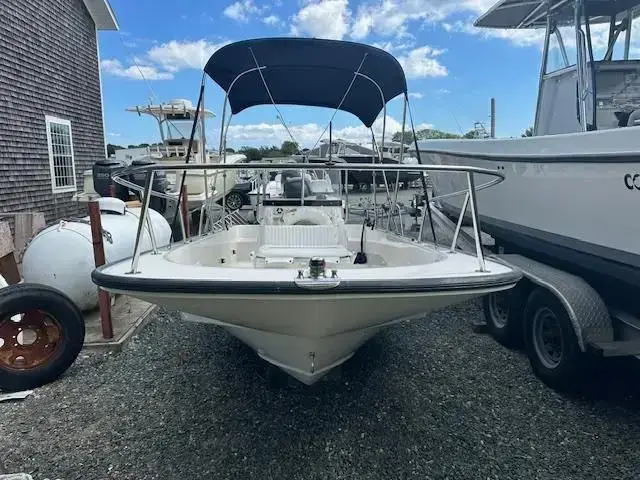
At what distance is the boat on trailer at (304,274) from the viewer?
241cm

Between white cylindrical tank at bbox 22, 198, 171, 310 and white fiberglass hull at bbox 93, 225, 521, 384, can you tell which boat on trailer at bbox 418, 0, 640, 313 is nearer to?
white fiberglass hull at bbox 93, 225, 521, 384

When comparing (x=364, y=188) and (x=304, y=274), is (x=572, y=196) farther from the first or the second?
(x=364, y=188)

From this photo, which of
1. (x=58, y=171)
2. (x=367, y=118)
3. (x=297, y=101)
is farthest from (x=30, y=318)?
(x=58, y=171)

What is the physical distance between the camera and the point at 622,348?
9.92ft

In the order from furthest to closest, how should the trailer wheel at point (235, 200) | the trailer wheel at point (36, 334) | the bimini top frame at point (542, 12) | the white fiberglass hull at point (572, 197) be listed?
the trailer wheel at point (235, 200)
the bimini top frame at point (542, 12)
the trailer wheel at point (36, 334)
the white fiberglass hull at point (572, 197)

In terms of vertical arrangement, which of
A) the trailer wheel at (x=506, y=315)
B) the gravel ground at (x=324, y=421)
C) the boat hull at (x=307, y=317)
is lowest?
the gravel ground at (x=324, y=421)

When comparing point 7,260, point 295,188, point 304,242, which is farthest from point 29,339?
point 295,188

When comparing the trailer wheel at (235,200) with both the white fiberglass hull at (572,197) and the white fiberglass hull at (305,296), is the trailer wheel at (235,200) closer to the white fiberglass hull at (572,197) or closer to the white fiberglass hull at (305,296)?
the white fiberglass hull at (572,197)

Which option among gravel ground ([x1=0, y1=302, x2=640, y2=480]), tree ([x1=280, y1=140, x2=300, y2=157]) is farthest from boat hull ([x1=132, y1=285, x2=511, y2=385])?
tree ([x1=280, y1=140, x2=300, y2=157])

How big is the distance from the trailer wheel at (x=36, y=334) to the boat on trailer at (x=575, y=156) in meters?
2.96

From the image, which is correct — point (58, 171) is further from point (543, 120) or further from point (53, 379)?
point (543, 120)

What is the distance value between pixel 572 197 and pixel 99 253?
3839 mm

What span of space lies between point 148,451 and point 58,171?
28.4 ft

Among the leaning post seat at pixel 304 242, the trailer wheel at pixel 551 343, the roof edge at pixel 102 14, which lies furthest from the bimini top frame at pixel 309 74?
the roof edge at pixel 102 14
